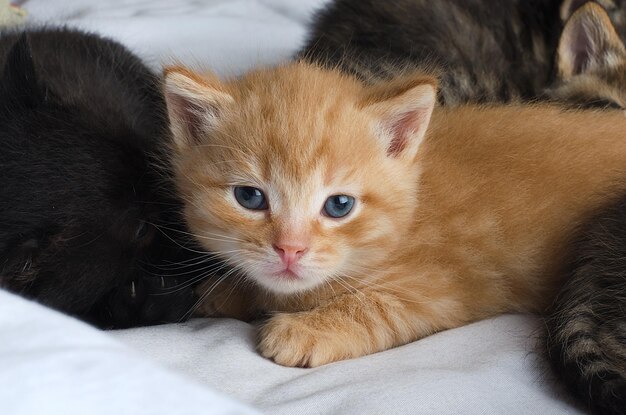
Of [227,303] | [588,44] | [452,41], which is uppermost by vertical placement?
[588,44]

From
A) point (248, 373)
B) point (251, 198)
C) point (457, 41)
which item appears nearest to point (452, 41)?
point (457, 41)

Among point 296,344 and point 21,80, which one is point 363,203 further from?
point 21,80

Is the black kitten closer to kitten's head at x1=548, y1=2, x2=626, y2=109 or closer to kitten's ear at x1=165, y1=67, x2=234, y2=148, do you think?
kitten's ear at x1=165, y1=67, x2=234, y2=148

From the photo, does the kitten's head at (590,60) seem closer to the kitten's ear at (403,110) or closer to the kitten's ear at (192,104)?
the kitten's ear at (403,110)

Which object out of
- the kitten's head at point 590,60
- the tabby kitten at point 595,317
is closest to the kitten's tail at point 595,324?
the tabby kitten at point 595,317

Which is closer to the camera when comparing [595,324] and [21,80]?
[595,324]

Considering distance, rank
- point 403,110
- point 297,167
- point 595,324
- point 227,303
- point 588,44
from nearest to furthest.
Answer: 1. point 595,324
2. point 297,167
3. point 403,110
4. point 227,303
5. point 588,44
